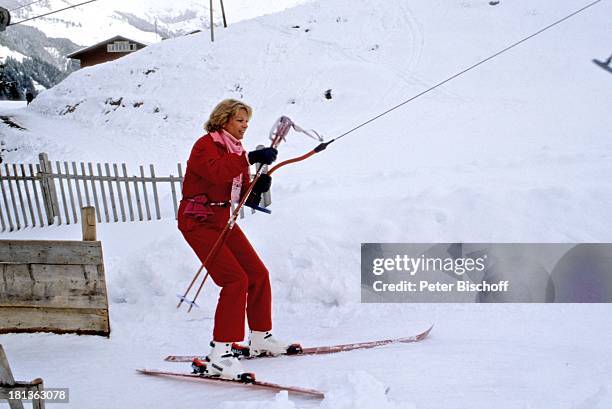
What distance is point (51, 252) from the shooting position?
464cm

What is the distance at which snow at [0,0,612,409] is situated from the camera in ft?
11.0

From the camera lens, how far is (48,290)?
15.3ft

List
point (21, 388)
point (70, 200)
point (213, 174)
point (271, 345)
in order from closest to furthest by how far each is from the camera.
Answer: point (21, 388)
point (213, 174)
point (271, 345)
point (70, 200)

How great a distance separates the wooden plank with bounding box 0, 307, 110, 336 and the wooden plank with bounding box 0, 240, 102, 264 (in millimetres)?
436

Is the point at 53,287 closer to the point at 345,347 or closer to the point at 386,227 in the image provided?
the point at 345,347

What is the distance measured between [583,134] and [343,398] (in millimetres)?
10440

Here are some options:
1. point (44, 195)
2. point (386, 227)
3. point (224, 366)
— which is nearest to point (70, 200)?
point (44, 195)

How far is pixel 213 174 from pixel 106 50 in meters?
35.0

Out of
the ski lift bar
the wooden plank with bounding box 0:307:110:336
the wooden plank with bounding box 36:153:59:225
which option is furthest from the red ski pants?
the wooden plank with bounding box 36:153:59:225

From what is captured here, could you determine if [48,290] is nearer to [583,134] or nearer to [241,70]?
[583,134]

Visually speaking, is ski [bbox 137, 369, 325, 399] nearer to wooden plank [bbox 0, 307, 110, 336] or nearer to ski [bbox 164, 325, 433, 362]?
ski [bbox 164, 325, 433, 362]

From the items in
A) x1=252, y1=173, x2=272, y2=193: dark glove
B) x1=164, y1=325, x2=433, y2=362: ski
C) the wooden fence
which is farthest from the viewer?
the wooden fence

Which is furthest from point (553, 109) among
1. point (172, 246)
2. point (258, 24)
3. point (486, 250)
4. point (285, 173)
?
point (258, 24)

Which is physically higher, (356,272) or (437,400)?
(356,272)
